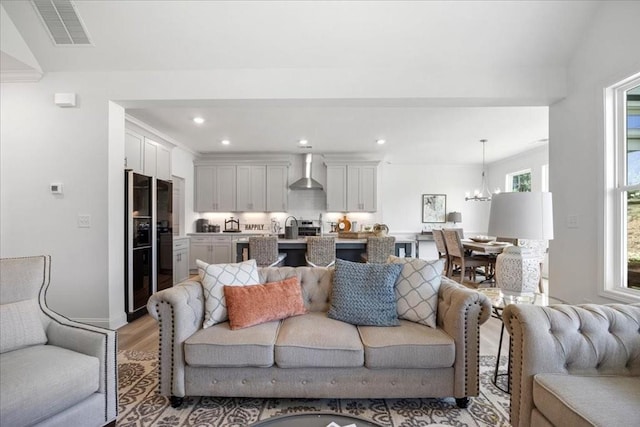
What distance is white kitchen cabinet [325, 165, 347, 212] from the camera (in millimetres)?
7129

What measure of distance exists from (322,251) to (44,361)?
294 cm

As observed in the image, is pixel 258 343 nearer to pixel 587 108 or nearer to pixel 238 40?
pixel 238 40

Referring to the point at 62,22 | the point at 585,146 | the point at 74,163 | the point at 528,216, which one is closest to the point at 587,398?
the point at 528,216

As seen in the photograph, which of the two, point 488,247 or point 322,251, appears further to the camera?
point 488,247

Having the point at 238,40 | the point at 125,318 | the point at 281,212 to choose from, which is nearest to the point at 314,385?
the point at 125,318

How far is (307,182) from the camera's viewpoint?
7012 mm

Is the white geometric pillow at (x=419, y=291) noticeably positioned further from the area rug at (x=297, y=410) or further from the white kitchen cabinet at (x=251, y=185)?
the white kitchen cabinet at (x=251, y=185)

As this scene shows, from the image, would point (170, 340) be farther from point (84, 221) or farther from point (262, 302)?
point (84, 221)

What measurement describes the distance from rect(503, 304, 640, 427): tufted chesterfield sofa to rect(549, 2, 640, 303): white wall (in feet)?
4.87

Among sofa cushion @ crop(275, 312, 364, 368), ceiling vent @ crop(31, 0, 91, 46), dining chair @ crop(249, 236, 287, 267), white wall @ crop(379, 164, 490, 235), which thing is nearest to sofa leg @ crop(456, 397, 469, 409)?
sofa cushion @ crop(275, 312, 364, 368)

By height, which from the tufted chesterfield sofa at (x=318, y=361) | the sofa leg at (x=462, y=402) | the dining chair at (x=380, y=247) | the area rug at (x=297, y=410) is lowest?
the area rug at (x=297, y=410)

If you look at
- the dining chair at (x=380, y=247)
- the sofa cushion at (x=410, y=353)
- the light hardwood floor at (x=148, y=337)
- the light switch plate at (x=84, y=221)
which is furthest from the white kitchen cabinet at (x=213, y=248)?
the sofa cushion at (x=410, y=353)

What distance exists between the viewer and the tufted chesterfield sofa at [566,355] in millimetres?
1391

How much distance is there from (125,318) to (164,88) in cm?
257
